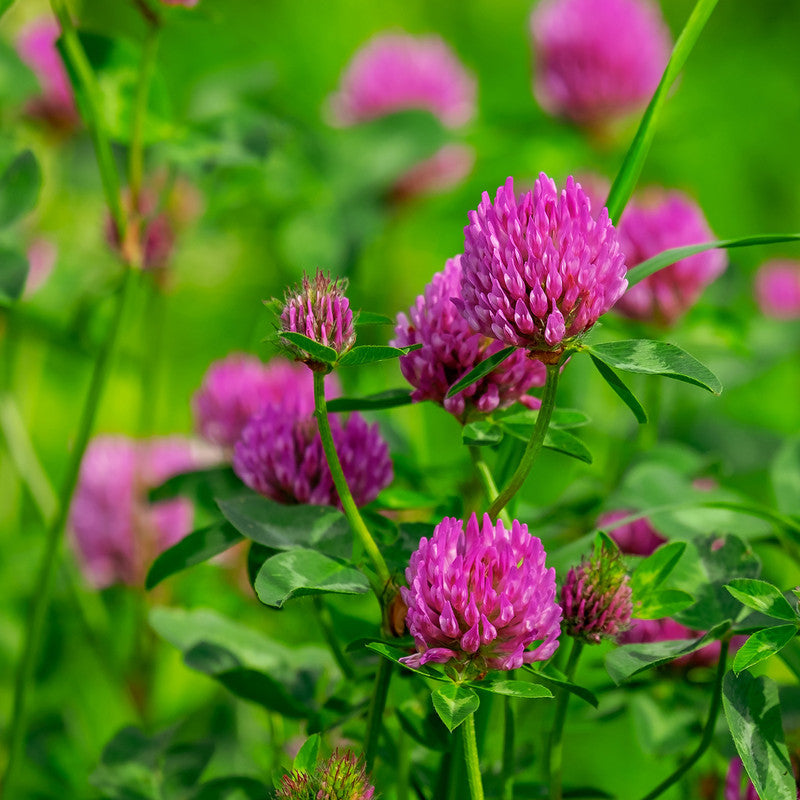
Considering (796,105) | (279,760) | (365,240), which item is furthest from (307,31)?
(279,760)

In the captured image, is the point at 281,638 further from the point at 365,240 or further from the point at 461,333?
the point at 461,333

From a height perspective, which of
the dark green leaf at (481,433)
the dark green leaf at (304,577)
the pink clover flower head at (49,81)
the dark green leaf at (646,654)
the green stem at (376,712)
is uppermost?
the pink clover flower head at (49,81)

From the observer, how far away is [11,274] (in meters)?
0.73

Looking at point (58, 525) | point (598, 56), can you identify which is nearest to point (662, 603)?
point (58, 525)

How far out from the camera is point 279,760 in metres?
0.62

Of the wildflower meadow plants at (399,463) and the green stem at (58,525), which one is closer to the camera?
the wildflower meadow plants at (399,463)

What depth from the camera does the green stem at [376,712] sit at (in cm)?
48

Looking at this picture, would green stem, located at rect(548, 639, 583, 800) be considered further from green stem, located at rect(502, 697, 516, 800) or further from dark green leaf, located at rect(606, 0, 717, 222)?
dark green leaf, located at rect(606, 0, 717, 222)

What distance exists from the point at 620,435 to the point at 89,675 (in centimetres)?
57

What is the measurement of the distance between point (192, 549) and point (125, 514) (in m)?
0.61

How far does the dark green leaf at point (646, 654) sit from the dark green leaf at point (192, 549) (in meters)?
0.18

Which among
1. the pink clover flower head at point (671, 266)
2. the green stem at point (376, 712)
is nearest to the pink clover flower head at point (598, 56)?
the pink clover flower head at point (671, 266)

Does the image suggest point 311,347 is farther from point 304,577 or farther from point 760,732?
→ point 760,732

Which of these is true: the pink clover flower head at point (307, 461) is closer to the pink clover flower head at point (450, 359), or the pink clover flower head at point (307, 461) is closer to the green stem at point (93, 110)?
the pink clover flower head at point (450, 359)
